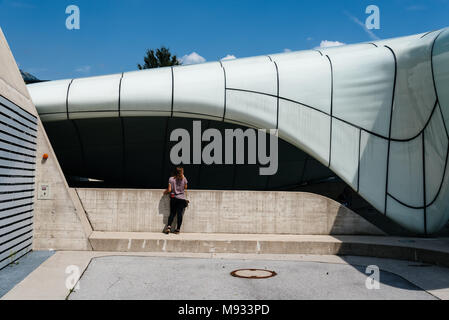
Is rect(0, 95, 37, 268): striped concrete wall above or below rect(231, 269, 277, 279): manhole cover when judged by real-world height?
above

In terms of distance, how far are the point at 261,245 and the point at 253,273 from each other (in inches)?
80.4

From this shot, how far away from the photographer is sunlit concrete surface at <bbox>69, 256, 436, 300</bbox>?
589cm

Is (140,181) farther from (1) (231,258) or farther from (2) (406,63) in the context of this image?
(2) (406,63)

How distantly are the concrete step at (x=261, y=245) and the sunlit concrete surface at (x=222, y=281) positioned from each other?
0.76m

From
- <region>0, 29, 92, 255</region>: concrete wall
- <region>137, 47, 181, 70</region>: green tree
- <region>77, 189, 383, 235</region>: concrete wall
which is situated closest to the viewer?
<region>0, 29, 92, 255</region>: concrete wall

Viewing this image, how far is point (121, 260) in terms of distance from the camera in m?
8.12

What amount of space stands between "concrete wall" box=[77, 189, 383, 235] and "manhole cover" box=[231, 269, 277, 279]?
287 cm

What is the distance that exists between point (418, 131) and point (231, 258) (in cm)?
630

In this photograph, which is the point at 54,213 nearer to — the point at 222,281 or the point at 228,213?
the point at 228,213

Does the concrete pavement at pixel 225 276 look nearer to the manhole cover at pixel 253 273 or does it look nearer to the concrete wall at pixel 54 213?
the manhole cover at pixel 253 273

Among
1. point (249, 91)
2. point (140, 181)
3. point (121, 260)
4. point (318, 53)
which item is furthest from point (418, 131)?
point (140, 181)

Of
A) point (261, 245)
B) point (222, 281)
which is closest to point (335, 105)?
point (261, 245)

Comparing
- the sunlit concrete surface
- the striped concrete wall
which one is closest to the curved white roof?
the striped concrete wall

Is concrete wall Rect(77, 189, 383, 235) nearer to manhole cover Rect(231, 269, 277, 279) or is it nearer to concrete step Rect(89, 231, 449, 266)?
concrete step Rect(89, 231, 449, 266)
